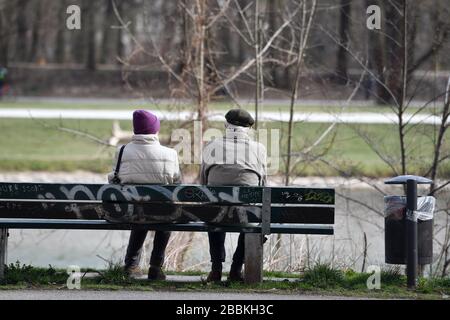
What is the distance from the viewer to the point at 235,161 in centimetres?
817

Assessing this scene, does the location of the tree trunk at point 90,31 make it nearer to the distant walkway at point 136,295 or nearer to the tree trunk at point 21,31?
the tree trunk at point 21,31

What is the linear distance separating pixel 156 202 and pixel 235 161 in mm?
694

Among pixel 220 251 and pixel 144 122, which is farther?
pixel 220 251

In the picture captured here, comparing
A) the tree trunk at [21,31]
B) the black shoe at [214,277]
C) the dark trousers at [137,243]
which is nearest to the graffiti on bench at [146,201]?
the dark trousers at [137,243]

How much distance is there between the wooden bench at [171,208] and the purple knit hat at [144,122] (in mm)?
486

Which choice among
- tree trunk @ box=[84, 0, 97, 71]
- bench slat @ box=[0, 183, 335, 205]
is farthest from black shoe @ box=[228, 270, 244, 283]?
tree trunk @ box=[84, 0, 97, 71]

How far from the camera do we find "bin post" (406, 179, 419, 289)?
26.8 ft

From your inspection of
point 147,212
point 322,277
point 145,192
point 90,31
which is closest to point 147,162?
point 145,192

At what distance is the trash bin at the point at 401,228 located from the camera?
8.41 meters

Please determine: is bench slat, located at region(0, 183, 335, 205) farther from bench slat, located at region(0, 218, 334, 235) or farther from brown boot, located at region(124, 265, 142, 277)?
brown boot, located at region(124, 265, 142, 277)

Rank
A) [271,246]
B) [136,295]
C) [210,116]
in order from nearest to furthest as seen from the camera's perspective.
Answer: [136,295] < [271,246] < [210,116]

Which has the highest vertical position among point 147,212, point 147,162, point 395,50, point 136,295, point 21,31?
point 21,31

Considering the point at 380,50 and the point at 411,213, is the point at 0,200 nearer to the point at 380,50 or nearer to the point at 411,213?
the point at 411,213

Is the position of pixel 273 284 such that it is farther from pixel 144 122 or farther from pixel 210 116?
pixel 210 116
